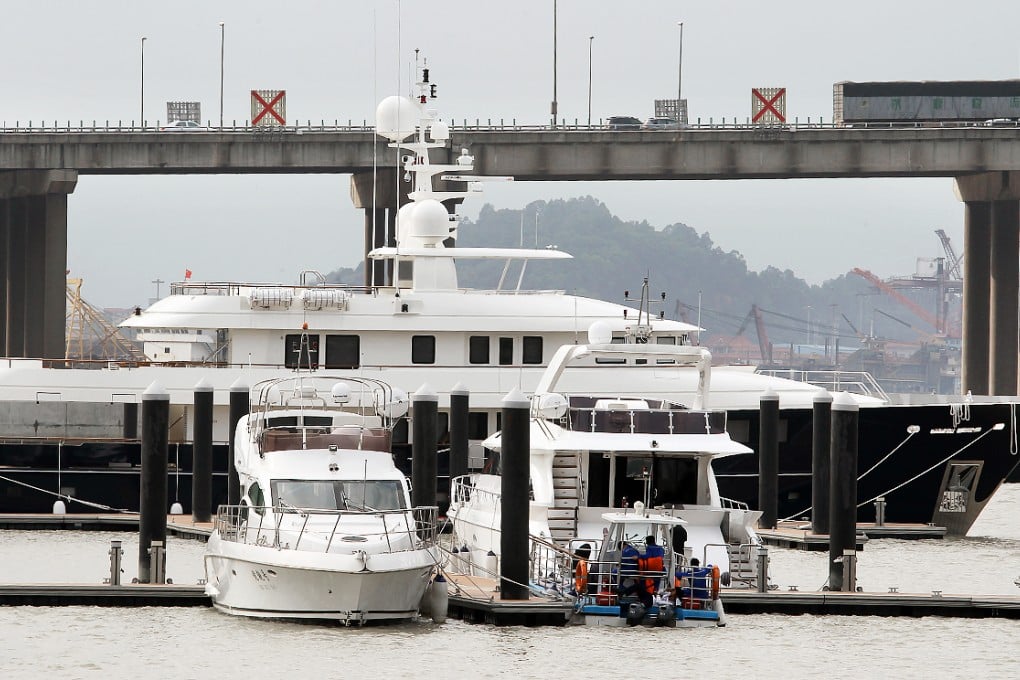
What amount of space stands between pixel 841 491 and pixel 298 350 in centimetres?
1562

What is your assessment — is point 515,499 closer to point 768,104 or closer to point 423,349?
point 423,349

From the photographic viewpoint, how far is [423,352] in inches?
1703

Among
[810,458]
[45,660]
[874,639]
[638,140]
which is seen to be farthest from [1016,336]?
[45,660]

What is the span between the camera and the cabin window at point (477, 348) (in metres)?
43.2

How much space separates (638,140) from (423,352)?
A: 28.9 meters

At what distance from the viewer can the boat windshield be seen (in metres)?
28.5

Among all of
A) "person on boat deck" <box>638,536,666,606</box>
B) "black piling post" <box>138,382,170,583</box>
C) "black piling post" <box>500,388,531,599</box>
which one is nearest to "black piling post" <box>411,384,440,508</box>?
"black piling post" <box>500,388,531,599</box>

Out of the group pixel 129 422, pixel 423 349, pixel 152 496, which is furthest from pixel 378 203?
pixel 152 496

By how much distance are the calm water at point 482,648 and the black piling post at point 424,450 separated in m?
4.10

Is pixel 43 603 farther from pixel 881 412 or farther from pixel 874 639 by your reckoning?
pixel 881 412

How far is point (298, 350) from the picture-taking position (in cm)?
4256

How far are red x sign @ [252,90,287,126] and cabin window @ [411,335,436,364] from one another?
33.3 metres

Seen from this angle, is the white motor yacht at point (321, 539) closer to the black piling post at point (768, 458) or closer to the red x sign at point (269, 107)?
the black piling post at point (768, 458)

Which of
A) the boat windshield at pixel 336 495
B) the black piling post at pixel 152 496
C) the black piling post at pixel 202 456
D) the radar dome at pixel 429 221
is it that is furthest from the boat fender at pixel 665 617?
the radar dome at pixel 429 221
